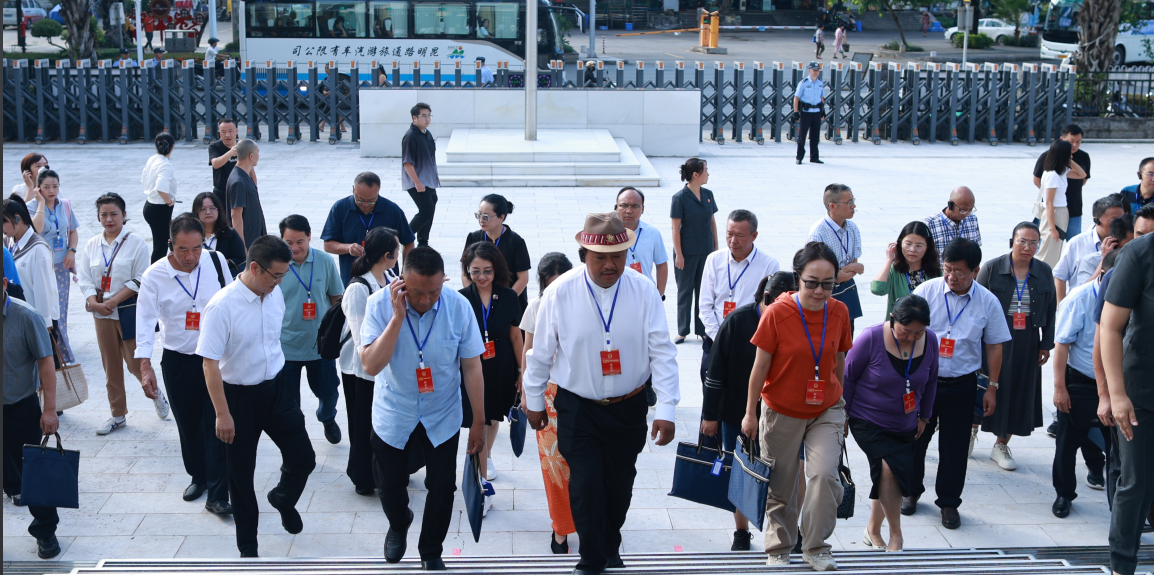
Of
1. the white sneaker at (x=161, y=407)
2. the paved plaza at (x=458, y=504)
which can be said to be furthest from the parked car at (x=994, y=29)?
the white sneaker at (x=161, y=407)

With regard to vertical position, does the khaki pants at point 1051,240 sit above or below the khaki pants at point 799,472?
above

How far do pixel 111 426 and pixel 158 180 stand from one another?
8.97 ft

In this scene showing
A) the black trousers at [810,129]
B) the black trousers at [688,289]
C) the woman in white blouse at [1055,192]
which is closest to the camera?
the black trousers at [688,289]

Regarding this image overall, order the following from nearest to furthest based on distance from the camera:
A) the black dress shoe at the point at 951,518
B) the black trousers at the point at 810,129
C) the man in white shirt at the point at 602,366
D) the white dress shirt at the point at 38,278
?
the man in white shirt at the point at 602,366 → the black dress shoe at the point at 951,518 → the white dress shirt at the point at 38,278 → the black trousers at the point at 810,129

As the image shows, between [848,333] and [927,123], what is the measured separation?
18.0 meters

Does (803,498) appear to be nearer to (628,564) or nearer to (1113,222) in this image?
(628,564)

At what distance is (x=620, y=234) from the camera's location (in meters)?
4.30

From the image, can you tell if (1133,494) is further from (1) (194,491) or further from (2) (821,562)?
(1) (194,491)

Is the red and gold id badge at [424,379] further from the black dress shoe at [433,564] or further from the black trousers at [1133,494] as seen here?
the black trousers at [1133,494]

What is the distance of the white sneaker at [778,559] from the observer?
4496mm

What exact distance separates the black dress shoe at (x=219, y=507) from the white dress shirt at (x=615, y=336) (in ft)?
7.37

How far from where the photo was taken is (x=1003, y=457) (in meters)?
6.21

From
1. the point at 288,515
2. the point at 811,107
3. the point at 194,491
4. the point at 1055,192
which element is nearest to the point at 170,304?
the point at 194,491

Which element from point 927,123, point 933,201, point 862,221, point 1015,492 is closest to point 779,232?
point 862,221
